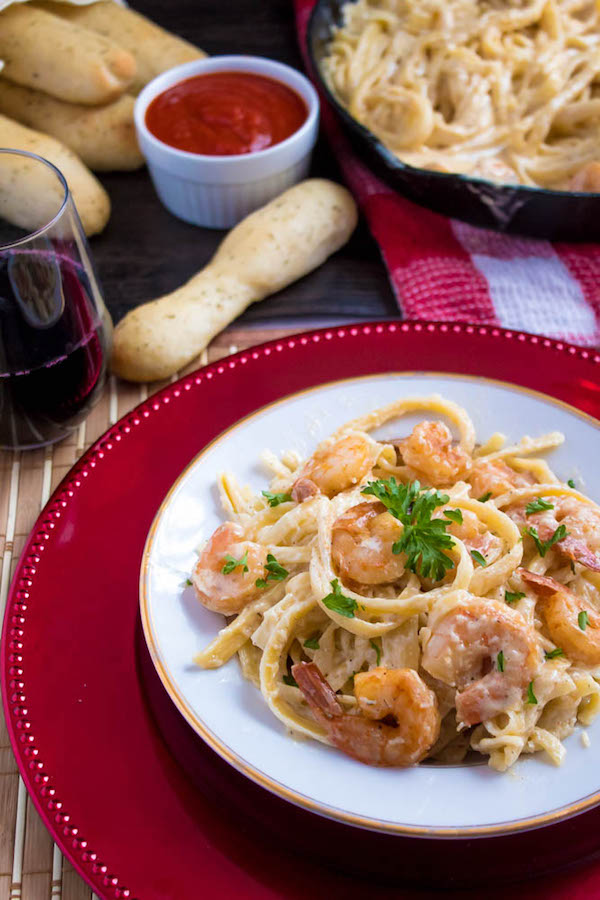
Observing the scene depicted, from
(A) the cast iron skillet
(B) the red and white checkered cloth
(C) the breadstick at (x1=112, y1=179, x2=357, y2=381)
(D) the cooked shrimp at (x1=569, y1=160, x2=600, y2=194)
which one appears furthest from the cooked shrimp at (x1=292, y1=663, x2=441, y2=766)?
(D) the cooked shrimp at (x1=569, y1=160, x2=600, y2=194)

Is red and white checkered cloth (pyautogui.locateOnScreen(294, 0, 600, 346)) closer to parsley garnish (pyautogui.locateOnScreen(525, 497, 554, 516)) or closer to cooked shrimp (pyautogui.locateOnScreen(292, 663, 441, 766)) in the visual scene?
parsley garnish (pyautogui.locateOnScreen(525, 497, 554, 516))

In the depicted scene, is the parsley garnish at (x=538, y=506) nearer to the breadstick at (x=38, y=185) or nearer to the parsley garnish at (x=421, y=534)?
the parsley garnish at (x=421, y=534)

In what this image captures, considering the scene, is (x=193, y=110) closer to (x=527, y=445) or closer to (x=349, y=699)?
(x=527, y=445)

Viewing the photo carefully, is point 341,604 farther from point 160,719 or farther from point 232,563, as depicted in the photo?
point 160,719

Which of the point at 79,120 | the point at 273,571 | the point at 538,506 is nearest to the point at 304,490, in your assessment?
the point at 273,571

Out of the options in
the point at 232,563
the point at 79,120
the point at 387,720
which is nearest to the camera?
the point at 387,720
